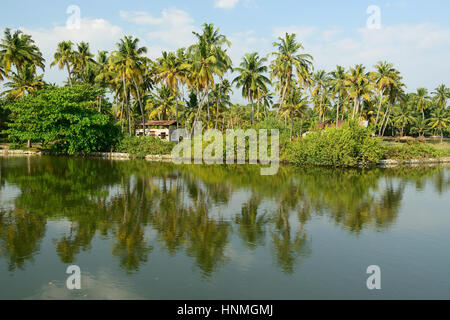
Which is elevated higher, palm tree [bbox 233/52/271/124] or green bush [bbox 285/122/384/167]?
palm tree [bbox 233/52/271/124]

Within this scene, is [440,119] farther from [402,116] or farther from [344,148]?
[344,148]

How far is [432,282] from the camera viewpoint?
32.9ft

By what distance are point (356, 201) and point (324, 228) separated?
6.52 m

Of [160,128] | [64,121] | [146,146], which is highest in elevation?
[64,121]

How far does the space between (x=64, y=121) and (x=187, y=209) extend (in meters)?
36.3

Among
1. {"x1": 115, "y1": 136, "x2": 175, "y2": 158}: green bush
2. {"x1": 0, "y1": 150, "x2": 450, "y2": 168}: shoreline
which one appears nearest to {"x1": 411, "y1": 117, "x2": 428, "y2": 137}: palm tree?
{"x1": 0, "y1": 150, "x2": 450, "y2": 168}: shoreline

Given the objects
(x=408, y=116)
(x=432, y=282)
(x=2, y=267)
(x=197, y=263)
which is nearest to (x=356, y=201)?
(x=432, y=282)

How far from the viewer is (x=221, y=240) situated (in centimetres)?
1334

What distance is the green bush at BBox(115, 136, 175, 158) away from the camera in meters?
48.1

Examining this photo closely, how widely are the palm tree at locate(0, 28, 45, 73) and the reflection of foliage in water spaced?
2846 cm

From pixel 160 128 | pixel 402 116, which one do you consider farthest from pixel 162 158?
pixel 402 116

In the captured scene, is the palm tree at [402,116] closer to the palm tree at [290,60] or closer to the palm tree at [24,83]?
the palm tree at [290,60]

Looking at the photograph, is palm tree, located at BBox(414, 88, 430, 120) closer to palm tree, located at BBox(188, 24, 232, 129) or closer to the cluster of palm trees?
the cluster of palm trees

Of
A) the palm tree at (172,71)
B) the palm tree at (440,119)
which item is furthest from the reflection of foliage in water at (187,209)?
the palm tree at (440,119)
